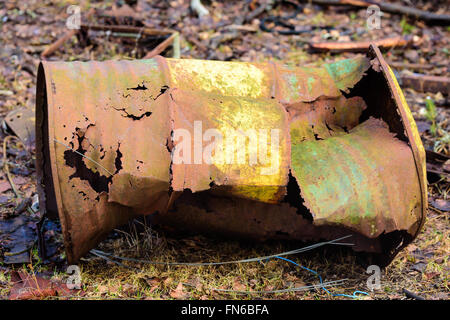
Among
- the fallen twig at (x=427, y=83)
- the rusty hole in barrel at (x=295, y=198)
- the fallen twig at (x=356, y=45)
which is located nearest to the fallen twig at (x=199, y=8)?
the fallen twig at (x=356, y=45)

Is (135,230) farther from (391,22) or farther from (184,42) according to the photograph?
(391,22)

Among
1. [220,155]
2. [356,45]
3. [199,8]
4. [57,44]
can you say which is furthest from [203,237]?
[199,8]

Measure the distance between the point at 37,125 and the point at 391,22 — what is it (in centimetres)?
506

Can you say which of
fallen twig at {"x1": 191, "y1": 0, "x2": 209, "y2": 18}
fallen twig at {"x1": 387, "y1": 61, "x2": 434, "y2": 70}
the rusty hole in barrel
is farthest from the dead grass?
fallen twig at {"x1": 191, "y1": 0, "x2": 209, "y2": 18}

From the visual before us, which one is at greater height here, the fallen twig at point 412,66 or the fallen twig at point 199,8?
the fallen twig at point 199,8

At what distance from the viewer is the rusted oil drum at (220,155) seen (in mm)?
2298

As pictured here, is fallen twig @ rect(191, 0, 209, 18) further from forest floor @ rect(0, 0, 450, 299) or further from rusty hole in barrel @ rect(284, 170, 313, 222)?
rusty hole in barrel @ rect(284, 170, 313, 222)

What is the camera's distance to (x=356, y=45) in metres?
5.64

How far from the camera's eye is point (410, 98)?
16.0 feet

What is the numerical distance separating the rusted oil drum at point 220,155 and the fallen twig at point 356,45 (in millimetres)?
3002

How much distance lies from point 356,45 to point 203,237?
3566 millimetres

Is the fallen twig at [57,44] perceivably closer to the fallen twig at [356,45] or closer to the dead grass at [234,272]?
the fallen twig at [356,45]

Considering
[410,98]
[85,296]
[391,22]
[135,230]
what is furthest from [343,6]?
[85,296]

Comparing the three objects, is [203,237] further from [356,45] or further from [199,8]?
[199,8]
